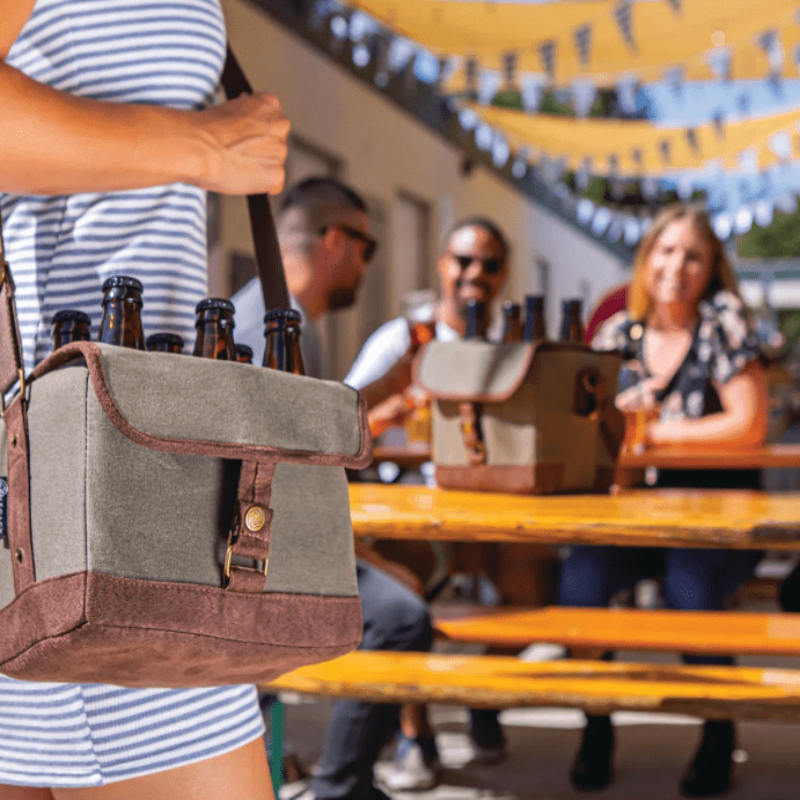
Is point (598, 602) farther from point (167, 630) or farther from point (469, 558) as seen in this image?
point (167, 630)

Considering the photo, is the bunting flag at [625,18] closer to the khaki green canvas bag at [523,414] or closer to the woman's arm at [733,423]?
the woman's arm at [733,423]

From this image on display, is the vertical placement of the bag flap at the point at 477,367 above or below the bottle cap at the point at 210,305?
below

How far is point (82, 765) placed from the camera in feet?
2.92

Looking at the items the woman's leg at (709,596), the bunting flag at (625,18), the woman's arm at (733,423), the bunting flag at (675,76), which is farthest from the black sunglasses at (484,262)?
the bunting flag at (675,76)

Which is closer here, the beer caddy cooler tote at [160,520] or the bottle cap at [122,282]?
the beer caddy cooler tote at [160,520]

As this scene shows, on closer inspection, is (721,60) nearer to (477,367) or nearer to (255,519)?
(477,367)

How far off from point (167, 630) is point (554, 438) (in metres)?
1.22

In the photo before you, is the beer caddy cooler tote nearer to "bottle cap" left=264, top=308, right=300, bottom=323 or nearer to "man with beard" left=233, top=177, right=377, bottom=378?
"bottle cap" left=264, top=308, right=300, bottom=323

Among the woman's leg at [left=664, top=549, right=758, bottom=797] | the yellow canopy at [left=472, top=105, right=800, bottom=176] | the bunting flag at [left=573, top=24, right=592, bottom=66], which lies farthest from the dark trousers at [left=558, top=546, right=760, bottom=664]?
the yellow canopy at [left=472, top=105, right=800, bottom=176]

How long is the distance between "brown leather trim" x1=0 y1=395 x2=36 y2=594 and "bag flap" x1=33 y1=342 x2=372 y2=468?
44 mm

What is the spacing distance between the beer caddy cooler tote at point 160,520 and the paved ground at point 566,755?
1.88 m

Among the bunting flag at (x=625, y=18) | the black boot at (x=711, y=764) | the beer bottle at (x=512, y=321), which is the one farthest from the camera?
the bunting flag at (x=625, y=18)

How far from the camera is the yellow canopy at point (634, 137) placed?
31.7 feet

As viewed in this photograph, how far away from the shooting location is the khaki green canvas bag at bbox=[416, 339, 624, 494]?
1.93m
